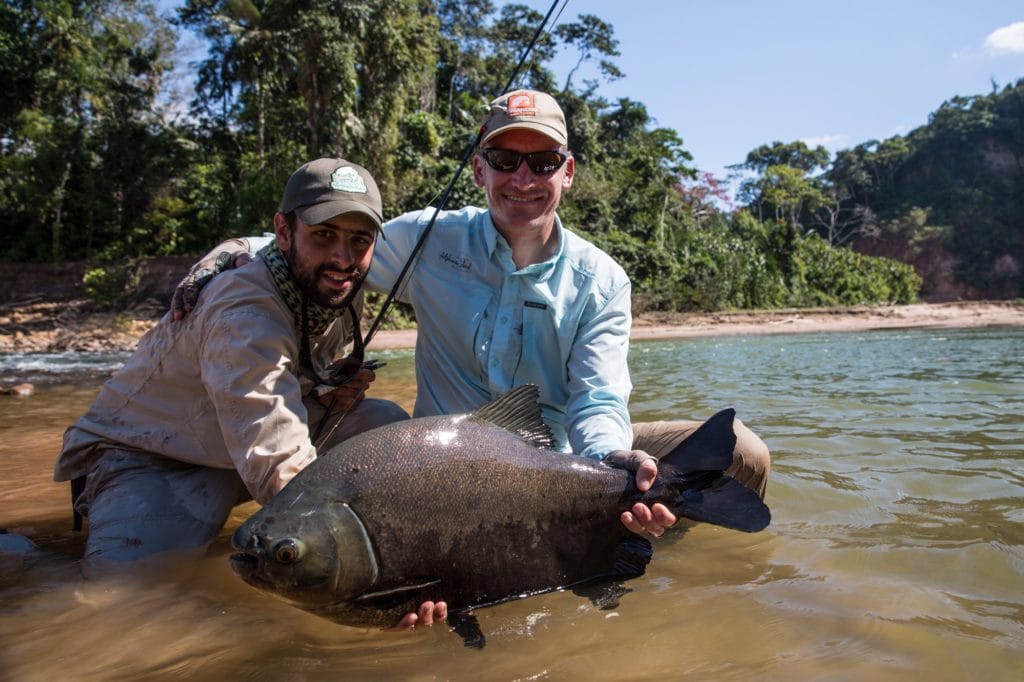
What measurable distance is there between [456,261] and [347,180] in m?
0.66

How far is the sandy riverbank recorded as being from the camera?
1802cm

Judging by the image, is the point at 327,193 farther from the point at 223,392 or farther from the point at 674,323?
the point at 674,323

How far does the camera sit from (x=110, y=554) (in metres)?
2.76

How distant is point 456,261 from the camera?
124 inches

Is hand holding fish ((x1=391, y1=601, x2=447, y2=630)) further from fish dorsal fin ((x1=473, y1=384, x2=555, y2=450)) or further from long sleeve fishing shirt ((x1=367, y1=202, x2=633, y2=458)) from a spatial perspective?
long sleeve fishing shirt ((x1=367, y1=202, x2=633, y2=458))

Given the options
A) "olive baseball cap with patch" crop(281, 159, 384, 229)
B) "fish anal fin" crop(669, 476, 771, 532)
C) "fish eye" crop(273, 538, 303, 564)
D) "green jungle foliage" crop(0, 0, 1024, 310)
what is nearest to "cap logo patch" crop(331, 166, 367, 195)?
"olive baseball cap with patch" crop(281, 159, 384, 229)

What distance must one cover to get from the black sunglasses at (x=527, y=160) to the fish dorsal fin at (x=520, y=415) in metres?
1.06

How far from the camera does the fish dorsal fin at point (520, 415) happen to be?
222cm

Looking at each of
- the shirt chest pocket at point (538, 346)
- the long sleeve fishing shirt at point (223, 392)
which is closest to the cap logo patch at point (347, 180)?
the long sleeve fishing shirt at point (223, 392)

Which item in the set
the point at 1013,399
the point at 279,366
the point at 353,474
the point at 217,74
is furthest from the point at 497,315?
the point at 217,74

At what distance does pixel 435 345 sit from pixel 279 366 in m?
0.87

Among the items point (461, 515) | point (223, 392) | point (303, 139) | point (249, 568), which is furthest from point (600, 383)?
point (303, 139)

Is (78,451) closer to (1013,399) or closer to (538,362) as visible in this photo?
(538,362)

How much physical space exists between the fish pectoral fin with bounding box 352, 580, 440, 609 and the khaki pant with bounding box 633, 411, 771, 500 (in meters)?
1.27
